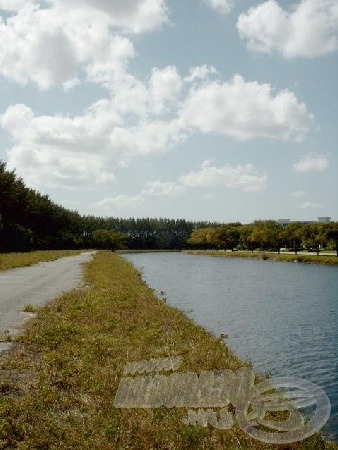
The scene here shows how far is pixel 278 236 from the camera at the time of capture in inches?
4983

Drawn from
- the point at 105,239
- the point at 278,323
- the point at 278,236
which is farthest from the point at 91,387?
the point at 105,239

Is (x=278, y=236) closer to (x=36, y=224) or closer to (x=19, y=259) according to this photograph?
(x=36, y=224)

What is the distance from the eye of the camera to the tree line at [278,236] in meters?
108

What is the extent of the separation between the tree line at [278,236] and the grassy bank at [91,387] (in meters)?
94.2

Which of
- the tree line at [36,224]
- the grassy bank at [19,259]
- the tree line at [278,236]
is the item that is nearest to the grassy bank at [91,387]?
the grassy bank at [19,259]

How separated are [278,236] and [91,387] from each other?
123 m

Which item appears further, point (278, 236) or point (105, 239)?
point (105, 239)

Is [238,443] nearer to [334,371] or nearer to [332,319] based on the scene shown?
[334,371]

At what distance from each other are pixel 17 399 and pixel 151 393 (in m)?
2.56

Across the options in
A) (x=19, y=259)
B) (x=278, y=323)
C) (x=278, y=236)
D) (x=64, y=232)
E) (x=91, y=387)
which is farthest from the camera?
(x=64, y=232)

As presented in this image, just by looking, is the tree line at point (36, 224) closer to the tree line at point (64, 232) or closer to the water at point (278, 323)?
the tree line at point (64, 232)

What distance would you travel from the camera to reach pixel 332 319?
2428cm

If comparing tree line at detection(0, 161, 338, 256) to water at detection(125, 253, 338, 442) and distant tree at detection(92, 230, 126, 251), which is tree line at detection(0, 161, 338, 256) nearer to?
distant tree at detection(92, 230, 126, 251)

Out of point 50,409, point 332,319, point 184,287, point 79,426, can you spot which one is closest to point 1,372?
point 50,409
